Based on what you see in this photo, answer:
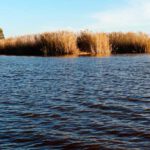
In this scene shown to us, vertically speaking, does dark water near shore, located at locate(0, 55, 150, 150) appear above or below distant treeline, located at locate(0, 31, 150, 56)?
below

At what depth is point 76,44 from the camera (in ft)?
113

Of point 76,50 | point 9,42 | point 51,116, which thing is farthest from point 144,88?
point 9,42

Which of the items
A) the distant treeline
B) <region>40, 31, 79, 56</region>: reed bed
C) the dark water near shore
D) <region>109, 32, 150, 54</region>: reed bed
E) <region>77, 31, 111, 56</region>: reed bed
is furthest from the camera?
<region>109, 32, 150, 54</region>: reed bed

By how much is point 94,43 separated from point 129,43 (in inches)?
221

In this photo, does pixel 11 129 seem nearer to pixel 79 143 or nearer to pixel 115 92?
pixel 79 143

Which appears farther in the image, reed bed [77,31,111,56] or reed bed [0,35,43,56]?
reed bed [0,35,43,56]

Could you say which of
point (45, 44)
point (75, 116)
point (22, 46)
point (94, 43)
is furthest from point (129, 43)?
point (75, 116)

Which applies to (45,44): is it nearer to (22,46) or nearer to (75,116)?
(22,46)

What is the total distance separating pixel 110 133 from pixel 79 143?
2.81 feet

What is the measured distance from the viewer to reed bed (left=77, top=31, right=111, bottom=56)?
108 feet

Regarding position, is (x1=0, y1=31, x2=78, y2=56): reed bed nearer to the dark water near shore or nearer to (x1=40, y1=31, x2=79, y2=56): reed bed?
(x1=40, y1=31, x2=79, y2=56): reed bed

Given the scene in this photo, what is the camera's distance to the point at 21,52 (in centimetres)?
3784

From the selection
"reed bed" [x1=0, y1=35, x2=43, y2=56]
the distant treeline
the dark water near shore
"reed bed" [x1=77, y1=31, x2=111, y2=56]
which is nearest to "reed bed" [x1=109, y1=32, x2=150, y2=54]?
the distant treeline

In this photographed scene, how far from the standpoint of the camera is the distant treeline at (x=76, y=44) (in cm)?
3306
